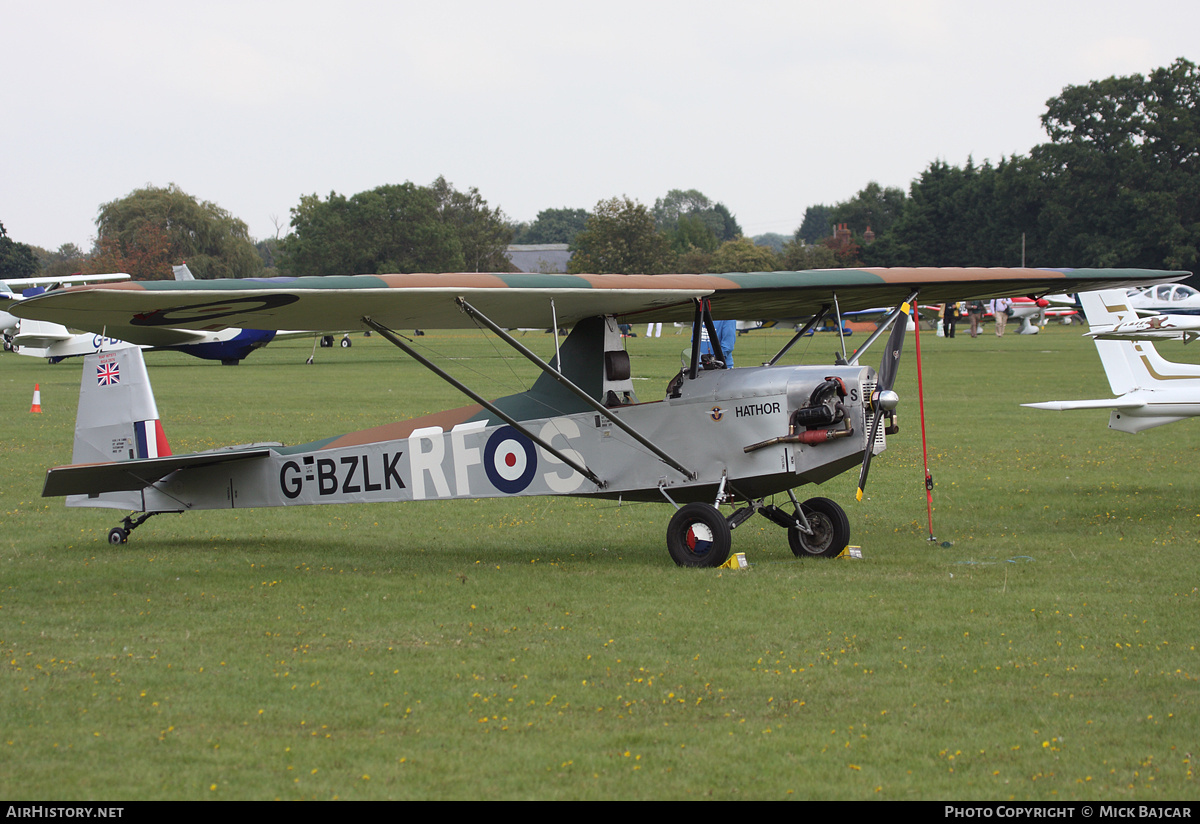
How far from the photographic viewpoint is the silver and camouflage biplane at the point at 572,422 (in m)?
8.35

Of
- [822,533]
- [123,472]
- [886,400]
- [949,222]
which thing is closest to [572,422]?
[822,533]

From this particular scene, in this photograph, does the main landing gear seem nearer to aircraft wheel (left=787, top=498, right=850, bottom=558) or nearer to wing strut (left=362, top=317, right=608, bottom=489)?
aircraft wheel (left=787, top=498, right=850, bottom=558)

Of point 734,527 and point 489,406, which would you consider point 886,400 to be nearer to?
point 734,527

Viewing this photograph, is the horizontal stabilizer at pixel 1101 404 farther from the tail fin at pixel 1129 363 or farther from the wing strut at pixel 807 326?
the wing strut at pixel 807 326

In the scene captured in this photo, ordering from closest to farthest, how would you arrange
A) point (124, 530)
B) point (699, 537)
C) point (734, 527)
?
point (699, 537) → point (734, 527) → point (124, 530)

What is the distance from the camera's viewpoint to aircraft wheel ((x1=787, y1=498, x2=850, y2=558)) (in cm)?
917

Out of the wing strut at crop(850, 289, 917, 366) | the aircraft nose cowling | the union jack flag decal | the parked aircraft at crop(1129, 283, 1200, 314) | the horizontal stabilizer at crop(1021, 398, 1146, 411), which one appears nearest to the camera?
the aircraft nose cowling

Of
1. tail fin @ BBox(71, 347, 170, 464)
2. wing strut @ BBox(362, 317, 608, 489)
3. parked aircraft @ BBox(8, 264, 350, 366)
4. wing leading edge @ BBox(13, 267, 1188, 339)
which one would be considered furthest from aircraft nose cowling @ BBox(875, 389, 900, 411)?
parked aircraft @ BBox(8, 264, 350, 366)

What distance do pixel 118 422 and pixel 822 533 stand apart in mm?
6167

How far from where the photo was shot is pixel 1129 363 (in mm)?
12641

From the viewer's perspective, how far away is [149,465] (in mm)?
9430

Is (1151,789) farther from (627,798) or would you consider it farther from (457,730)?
(457,730)

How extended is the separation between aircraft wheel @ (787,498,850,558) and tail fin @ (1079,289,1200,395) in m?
5.05

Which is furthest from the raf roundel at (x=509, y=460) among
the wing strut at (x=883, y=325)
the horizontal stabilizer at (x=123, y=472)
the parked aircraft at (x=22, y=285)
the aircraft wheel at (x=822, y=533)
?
the parked aircraft at (x=22, y=285)
